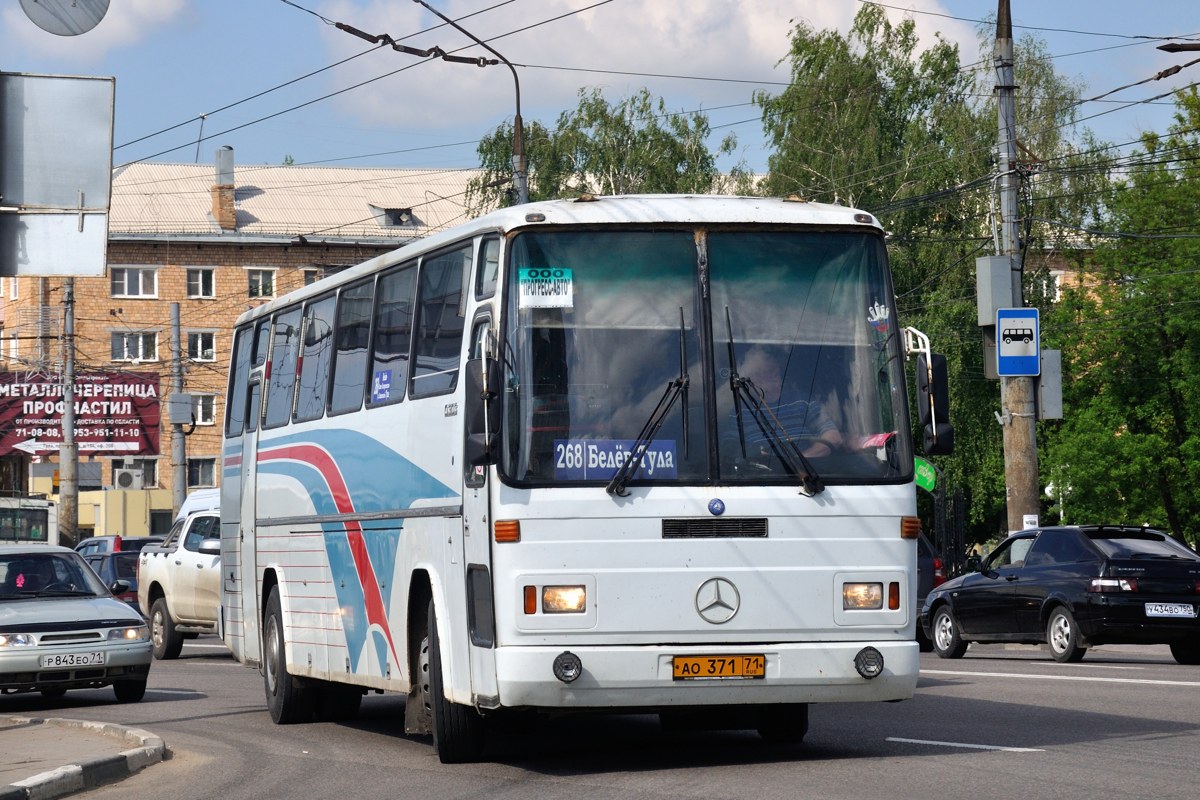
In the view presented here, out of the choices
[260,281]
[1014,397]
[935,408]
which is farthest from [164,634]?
[260,281]

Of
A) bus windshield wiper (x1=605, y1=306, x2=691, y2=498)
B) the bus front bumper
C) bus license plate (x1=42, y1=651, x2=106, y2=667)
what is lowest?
bus license plate (x1=42, y1=651, x2=106, y2=667)

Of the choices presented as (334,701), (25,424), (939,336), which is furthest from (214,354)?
(334,701)

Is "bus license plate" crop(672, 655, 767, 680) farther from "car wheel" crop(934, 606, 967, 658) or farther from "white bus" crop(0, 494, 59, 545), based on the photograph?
"white bus" crop(0, 494, 59, 545)

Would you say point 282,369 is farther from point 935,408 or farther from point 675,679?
point 935,408

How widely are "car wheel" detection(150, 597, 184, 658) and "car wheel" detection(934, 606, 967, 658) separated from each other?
35.8 ft

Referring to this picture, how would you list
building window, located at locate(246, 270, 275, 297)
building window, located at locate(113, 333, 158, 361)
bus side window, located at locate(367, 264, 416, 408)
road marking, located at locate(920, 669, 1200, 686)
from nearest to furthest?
bus side window, located at locate(367, 264, 416, 408) < road marking, located at locate(920, 669, 1200, 686) < building window, located at locate(113, 333, 158, 361) < building window, located at locate(246, 270, 275, 297)

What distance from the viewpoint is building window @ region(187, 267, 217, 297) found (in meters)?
83.8

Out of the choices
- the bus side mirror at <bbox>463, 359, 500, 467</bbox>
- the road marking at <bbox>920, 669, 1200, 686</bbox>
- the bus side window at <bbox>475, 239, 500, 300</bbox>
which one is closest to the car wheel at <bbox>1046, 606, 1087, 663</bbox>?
the road marking at <bbox>920, 669, 1200, 686</bbox>

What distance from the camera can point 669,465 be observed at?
10867 millimetres

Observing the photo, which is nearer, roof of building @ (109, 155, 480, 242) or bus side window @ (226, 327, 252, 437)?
bus side window @ (226, 327, 252, 437)

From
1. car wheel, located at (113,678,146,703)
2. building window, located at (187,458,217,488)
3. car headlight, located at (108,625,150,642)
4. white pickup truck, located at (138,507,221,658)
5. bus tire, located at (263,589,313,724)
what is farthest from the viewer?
building window, located at (187,458,217,488)

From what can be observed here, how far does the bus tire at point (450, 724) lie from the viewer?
460 inches

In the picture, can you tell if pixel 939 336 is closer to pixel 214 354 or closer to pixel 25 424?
pixel 25 424

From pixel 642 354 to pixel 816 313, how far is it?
3.43 ft
